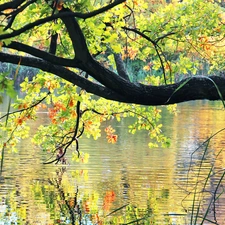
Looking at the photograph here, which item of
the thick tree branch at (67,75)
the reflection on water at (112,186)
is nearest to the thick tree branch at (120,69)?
the thick tree branch at (67,75)

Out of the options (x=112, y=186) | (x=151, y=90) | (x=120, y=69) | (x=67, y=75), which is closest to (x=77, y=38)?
(x=67, y=75)

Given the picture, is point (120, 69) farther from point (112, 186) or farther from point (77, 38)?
point (112, 186)

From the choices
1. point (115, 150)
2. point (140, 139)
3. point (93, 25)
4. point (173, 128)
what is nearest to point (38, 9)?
point (93, 25)

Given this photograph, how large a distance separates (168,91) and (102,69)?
1.95 feet

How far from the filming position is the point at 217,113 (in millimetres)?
24531

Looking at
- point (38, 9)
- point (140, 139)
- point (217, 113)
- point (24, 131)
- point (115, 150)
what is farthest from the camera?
point (217, 113)

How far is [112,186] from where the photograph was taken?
9.97 metres

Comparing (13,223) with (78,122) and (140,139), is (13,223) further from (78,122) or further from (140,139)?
(140,139)

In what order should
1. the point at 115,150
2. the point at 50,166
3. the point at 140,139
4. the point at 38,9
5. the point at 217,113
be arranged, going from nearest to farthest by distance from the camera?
1. the point at 38,9
2. the point at 50,166
3. the point at 115,150
4. the point at 140,139
5. the point at 217,113

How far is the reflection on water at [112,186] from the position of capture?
305 inches

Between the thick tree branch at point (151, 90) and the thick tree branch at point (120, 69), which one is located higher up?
the thick tree branch at point (120, 69)

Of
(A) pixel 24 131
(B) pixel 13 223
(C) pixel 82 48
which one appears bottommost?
(B) pixel 13 223

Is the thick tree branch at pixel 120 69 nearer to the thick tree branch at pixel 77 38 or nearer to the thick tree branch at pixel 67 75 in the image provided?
the thick tree branch at pixel 67 75

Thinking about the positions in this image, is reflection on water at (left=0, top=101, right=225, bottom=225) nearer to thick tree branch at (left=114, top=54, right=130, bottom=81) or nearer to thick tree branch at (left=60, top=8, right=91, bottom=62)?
thick tree branch at (left=114, top=54, right=130, bottom=81)
